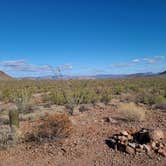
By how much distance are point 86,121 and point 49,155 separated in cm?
410

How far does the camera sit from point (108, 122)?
11344mm

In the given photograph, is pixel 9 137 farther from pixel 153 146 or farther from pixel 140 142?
pixel 153 146

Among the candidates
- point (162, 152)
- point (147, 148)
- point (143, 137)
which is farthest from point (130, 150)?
point (162, 152)

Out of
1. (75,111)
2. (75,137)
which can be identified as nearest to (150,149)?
(75,137)

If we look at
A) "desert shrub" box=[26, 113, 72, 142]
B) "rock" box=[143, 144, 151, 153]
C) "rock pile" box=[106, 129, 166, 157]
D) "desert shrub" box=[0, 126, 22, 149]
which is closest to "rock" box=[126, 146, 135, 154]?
"rock pile" box=[106, 129, 166, 157]

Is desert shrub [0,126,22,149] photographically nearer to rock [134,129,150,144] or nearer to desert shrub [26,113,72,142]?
desert shrub [26,113,72,142]

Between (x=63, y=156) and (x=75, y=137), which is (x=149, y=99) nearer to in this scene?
(x=75, y=137)

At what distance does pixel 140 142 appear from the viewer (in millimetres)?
8086

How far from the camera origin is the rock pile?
7609 millimetres

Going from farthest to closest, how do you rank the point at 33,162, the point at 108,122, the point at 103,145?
1. the point at 108,122
2. the point at 103,145
3. the point at 33,162

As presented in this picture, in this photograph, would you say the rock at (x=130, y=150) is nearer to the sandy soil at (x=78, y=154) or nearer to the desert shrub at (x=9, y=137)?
the sandy soil at (x=78, y=154)

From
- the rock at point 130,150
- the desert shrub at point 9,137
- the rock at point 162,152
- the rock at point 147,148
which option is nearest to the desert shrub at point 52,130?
the desert shrub at point 9,137

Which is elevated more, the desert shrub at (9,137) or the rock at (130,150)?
the desert shrub at (9,137)

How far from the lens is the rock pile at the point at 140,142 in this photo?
7.61m
